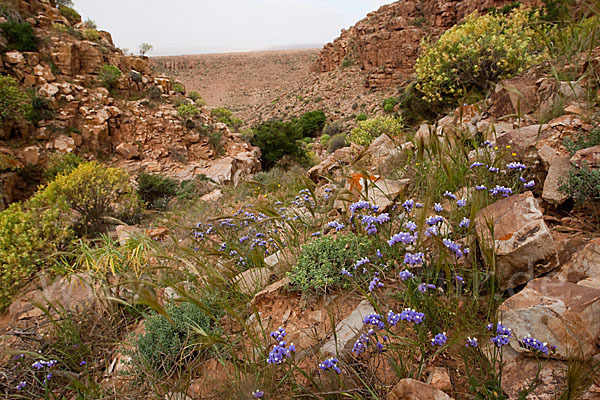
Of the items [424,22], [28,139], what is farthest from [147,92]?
[424,22]

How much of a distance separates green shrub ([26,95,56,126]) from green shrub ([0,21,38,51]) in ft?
10.8

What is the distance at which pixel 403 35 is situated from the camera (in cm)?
3062

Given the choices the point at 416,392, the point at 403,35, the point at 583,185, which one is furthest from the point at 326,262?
the point at 403,35

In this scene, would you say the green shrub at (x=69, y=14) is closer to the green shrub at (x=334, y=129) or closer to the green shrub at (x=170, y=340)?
the green shrub at (x=334, y=129)

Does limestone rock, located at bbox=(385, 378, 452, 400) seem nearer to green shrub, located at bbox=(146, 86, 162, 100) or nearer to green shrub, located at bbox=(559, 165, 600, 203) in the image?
green shrub, located at bbox=(559, 165, 600, 203)

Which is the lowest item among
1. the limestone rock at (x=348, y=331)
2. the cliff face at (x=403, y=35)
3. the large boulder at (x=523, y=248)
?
the limestone rock at (x=348, y=331)

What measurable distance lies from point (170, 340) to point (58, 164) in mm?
13246

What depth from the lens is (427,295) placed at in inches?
62.9

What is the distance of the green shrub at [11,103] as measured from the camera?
1138cm

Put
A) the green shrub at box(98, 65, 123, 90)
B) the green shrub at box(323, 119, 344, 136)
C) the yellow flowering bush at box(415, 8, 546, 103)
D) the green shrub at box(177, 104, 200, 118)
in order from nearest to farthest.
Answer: the yellow flowering bush at box(415, 8, 546, 103) < the green shrub at box(98, 65, 123, 90) < the green shrub at box(177, 104, 200, 118) < the green shrub at box(323, 119, 344, 136)

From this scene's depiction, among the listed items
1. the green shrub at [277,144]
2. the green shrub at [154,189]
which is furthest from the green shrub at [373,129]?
the green shrub at [154,189]

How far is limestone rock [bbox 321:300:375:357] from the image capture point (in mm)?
1587

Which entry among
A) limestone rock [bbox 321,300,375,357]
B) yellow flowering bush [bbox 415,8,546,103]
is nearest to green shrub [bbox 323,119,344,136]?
yellow flowering bush [bbox 415,8,546,103]

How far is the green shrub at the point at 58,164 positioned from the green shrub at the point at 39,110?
217 centimetres
